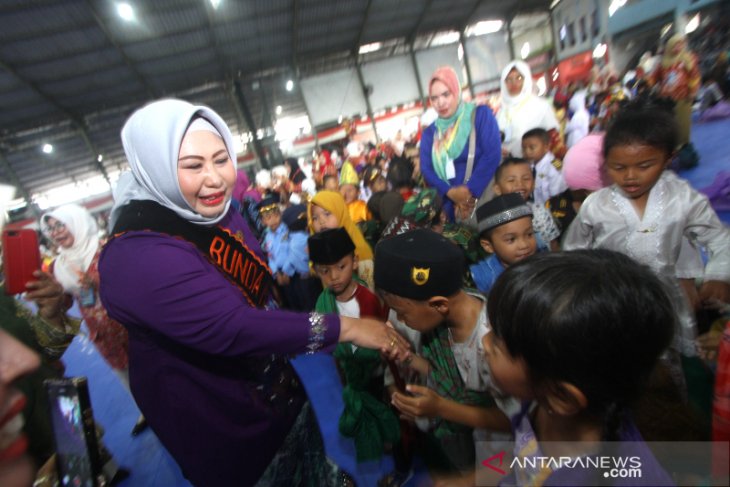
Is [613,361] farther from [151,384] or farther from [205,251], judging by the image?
[151,384]

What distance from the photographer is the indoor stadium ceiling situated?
8.73m

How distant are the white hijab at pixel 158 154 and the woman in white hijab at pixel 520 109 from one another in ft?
10.6

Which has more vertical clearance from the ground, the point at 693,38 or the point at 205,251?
the point at 693,38

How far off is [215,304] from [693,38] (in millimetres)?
16923

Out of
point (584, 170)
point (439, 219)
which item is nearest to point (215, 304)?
point (439, 219)

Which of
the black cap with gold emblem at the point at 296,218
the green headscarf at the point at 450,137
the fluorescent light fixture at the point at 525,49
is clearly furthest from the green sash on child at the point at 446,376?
the fluorescent light fixture at the point at 525,49

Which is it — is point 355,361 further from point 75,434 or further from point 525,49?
point 525,49

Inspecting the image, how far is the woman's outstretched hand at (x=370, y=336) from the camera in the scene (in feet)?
3.48

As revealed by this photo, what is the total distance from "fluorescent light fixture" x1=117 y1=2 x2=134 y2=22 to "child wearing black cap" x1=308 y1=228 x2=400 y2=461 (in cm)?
1000

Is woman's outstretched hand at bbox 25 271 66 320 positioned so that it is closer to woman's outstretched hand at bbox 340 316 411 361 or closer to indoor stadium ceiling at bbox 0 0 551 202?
woman's outstretched hand at bbox 340 316 411 361

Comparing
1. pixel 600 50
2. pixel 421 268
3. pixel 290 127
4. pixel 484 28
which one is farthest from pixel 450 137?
pixel 484 28

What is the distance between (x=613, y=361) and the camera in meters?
0.68

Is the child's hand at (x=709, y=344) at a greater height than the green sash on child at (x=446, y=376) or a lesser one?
lesser

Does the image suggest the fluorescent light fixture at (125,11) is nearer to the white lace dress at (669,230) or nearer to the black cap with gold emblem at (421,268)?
the black cap with gold emblem at (421,268)
